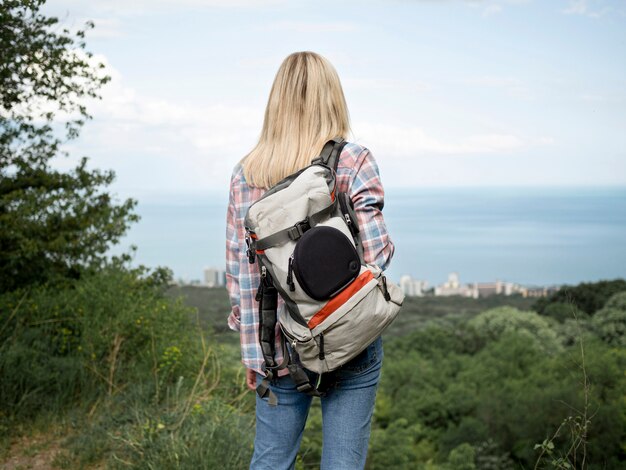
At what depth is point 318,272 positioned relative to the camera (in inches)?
90.1

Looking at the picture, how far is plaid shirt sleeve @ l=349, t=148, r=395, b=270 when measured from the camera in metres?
2.42

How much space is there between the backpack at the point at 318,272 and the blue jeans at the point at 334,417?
0.10 m

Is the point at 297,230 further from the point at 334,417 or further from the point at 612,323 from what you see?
the point at 612,323

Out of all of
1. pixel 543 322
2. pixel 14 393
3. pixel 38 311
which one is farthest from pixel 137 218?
pixel 543 322

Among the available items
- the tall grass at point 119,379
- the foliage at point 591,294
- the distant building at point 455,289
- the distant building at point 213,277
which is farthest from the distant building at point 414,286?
the tall grass at point 119,379

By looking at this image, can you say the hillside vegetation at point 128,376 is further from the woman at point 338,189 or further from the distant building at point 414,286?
the distant building at point 414,286

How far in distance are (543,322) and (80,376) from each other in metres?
11.6

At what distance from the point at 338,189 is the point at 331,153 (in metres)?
0.12

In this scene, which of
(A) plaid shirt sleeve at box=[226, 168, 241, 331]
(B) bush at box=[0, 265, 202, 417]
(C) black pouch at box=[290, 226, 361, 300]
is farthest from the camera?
(B) bush at box=[0, 265, 202, 417]

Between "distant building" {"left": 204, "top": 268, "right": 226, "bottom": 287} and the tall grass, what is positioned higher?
"distant building" {"left": 204, "top": 268, "right": 226, "bottom": 287}

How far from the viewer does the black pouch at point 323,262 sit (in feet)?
7.50

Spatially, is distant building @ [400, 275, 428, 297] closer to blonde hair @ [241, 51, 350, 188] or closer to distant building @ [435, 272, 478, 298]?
distant building @ [435, 272, 478, 298]

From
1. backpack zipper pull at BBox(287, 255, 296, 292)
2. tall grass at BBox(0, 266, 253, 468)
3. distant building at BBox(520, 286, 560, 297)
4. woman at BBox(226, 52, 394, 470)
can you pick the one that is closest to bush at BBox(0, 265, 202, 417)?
tall grass at BBox(0, 266, 253, 468)

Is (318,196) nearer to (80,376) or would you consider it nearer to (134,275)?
(80,376)
